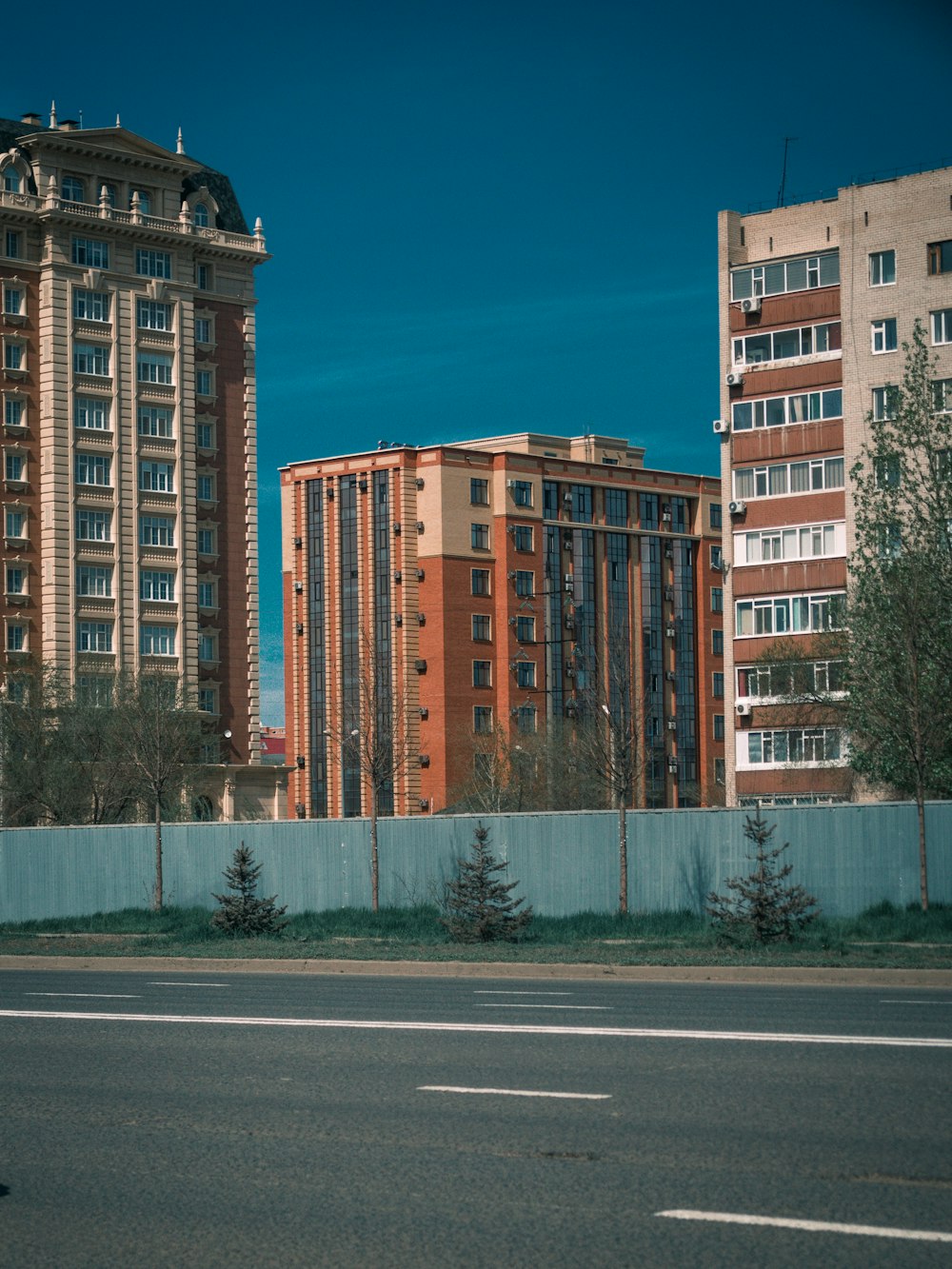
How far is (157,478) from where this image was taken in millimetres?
87500

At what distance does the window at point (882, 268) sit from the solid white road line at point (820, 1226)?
175ft

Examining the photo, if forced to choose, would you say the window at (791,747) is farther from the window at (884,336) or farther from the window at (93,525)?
the window at (93,525)

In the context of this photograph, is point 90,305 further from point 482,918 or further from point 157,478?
point 482,918

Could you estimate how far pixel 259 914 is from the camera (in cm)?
3322

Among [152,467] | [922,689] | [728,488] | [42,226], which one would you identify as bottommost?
[922,689]

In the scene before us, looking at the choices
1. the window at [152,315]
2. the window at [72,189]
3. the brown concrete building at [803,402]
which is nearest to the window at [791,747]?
the brown concrete building at [803,402]

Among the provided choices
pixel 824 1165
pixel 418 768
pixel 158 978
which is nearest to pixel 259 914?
pixel 158 978

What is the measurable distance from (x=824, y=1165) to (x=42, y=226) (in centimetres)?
8025

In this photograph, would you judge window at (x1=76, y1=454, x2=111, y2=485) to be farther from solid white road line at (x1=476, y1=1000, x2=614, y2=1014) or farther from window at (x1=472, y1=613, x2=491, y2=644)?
solid white road line at (x1=476, y1=1000, x2=614, y2=1014)

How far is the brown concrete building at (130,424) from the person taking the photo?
8325cm

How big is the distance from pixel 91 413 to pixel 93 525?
205 inches

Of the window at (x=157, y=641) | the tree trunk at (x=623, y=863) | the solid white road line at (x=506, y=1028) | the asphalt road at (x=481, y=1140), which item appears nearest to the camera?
the asphalt road at (x=481, y=1140)

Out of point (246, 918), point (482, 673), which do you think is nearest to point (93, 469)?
point (482, 673)

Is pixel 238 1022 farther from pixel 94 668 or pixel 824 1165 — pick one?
pixel 94 668
